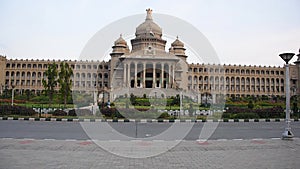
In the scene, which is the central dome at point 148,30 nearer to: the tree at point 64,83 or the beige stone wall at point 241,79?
the beige stone wall at point 241,79

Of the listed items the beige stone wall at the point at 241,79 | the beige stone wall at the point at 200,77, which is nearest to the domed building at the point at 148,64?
the beige stone wall at the point at 200,77

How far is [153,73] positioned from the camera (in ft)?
185

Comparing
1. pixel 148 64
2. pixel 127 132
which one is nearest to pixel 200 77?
pixel 148 64

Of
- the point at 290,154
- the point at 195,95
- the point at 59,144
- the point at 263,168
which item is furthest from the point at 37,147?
the point at 195,95

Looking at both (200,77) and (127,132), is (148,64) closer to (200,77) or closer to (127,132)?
(200,77)

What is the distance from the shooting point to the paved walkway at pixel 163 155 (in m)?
6.51

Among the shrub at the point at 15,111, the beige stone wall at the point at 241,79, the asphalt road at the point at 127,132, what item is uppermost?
the beige stone wall at the point at 241,79

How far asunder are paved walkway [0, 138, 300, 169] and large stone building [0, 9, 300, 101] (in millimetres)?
37981

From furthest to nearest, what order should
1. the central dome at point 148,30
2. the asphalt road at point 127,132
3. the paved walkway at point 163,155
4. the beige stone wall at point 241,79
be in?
the beige stone wall at point 241,79 < the central dome at point 148,30 < the asphalt road at point 127,132 < the paved walkway at point 163,155

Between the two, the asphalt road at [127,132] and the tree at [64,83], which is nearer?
the asphalt road at [127,132]

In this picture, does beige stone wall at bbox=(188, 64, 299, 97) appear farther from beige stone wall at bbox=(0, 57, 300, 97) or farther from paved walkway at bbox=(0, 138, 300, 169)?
paved walkway at bbox=(0, 138, 300, 169)

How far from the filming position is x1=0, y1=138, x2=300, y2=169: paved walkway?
6508 millimetres

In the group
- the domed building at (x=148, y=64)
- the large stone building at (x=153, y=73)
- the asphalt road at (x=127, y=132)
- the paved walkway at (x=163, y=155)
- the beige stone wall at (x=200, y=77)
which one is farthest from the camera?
the beige stone wall at (x=200, y=77)

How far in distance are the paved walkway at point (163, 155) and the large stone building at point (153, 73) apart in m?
38.0
